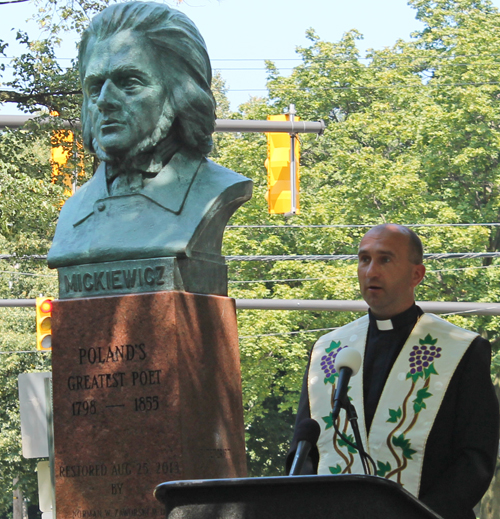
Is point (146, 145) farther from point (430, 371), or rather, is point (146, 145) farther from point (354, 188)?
point (354, 188)

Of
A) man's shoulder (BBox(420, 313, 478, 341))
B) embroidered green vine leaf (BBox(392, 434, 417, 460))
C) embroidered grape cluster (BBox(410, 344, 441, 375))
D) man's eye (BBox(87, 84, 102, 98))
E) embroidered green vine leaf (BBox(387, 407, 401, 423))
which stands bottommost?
embroidered green vine leaf (BBox(392, 434, 417, 460))

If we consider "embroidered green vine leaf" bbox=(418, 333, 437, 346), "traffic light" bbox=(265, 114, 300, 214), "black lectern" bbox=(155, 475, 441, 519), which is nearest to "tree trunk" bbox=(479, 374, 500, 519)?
"traffic light" bbox=(265, 114, 300, 214)

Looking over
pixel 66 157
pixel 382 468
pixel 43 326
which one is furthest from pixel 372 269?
pixel 43 326

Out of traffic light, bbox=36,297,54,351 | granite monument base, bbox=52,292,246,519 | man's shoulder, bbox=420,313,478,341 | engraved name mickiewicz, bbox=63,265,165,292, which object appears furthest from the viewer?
traffic light, bbox=36,297,54,351

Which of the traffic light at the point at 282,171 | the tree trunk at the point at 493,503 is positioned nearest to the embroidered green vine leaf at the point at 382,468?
the traffic light at the point at 282,171

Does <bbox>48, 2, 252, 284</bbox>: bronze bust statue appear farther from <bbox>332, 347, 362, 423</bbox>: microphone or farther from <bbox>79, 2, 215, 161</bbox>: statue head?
<bbox>332, 347, 362, 423</bbox>: microphone

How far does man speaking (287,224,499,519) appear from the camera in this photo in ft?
12.1

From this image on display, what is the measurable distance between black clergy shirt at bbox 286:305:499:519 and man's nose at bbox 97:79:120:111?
6.66 feet

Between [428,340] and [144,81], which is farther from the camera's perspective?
[144,81]

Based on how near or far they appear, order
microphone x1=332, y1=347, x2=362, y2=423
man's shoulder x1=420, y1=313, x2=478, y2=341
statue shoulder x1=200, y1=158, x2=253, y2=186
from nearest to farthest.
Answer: microphone x1=332, y1=347, x2=362, y2=423 < man's shoulder x1=420, y1=313, x2=478, y2=341 < statue shoulder x1=200, y1=158, x2=253, y2=186

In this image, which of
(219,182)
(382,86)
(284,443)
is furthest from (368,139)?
(219,182)

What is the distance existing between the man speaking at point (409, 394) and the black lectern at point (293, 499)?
4.30ft

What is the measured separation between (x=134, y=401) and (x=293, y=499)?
113 inches

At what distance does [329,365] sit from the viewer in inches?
178
